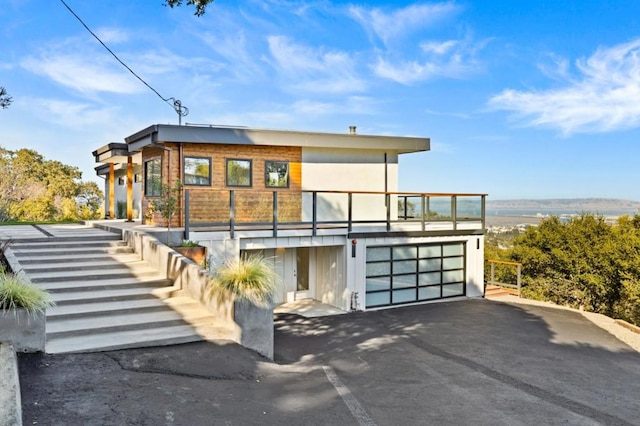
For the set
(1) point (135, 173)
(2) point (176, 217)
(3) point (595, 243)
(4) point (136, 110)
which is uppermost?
(4) point (136, 110)

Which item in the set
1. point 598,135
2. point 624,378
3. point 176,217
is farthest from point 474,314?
point 598,135

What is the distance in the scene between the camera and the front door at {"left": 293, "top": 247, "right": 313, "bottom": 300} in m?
13.7

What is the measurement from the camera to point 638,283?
693 inches

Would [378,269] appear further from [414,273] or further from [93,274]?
[93,274]

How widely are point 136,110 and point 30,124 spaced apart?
9629 mm

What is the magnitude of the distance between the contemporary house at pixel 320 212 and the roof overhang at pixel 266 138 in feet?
0.10

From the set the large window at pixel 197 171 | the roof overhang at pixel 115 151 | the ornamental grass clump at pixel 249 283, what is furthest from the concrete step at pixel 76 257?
the roof overhang at pixel 115 151

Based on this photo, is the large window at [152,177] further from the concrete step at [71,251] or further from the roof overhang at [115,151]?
the concrete step at [71,251]

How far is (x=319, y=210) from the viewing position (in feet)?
47.1

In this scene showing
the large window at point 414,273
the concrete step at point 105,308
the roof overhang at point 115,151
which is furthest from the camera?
the roof overhang at point 115,151

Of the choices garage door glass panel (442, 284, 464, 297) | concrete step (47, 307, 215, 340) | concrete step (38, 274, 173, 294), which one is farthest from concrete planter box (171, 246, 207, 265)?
garage door glass panel (442, 284, 464, 297)

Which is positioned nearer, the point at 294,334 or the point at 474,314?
the point at 294,334

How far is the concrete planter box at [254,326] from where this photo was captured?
6.58m

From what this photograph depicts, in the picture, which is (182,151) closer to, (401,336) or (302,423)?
(401,336)
